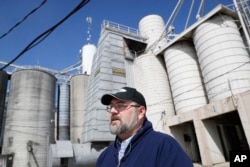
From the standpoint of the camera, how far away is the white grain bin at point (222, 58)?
53.8ft

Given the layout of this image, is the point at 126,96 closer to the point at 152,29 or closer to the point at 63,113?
the point at 152,29

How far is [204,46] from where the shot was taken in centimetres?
1888

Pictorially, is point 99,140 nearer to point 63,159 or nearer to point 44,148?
point 63,159

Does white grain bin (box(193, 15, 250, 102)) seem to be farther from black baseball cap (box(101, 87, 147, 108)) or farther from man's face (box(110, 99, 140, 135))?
man's face (box(110, 99, 140, 135))

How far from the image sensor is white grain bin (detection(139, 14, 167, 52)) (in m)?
28.8

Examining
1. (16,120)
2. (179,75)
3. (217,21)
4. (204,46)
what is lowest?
(16,120)

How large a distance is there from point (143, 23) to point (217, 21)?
560 inches

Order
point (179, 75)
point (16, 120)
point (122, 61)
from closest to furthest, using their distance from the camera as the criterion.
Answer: point (179, 75) → point (16, 120) → point (122, 61)

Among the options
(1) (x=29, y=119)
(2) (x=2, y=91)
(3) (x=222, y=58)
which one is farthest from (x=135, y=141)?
(2) (x=2, y=91)

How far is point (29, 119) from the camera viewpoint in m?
24.7

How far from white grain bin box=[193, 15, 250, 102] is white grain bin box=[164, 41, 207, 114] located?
1999 mm

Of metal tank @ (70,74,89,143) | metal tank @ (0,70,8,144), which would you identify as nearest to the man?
metal tank @ (70,74,89,143)

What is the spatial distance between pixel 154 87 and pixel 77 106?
46.9 ft

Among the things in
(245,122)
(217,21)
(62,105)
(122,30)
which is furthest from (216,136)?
(62,105)
